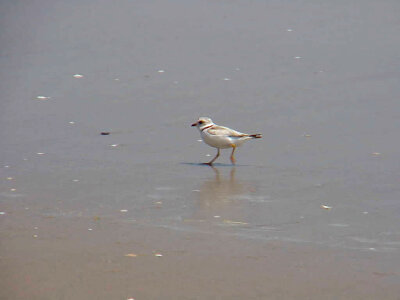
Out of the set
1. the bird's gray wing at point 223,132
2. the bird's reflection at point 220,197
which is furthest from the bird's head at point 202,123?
the bird's reflection at point 220,197

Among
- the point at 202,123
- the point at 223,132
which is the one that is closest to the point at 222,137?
the point at 223,132

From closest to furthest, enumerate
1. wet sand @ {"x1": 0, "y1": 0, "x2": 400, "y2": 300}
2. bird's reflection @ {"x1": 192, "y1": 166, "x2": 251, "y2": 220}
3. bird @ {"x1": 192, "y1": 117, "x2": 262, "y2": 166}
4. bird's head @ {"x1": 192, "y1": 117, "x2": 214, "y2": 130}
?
wet sand @ {"x1": 0, "y1": 0, "x2": 400, "y2": 300} → bird's reflection @ {"x1": 192, "y1": 166, "x2": 251, "y2": 220} → bird @ {"x1": 192, "y1": 117, "x2": 262, "y2": 166} → bird's head @ {"x1": 192, "y1": 117, "x2": 214, "y2": 130}

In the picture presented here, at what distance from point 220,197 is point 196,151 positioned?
1.89 metres

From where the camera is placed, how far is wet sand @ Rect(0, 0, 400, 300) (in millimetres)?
5570

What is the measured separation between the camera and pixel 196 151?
30.7 feet

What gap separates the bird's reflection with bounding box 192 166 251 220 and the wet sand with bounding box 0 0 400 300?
3 centimetres

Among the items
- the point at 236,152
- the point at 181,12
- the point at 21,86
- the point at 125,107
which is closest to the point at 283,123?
the point at 236,152

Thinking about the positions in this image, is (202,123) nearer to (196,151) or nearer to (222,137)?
(196,151)

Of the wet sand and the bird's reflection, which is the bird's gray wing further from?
the bird's reflection

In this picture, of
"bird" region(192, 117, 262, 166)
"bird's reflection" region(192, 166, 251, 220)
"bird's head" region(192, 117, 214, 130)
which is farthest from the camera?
"bird's head" region(192, 117, 214, 130)

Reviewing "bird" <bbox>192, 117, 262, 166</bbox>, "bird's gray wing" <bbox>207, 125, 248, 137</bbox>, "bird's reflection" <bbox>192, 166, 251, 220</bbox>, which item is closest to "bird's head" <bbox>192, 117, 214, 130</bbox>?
"bird" <bbox>192, 117, 262, 166</bbox>

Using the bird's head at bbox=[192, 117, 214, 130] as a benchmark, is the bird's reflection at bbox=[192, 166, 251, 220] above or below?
below

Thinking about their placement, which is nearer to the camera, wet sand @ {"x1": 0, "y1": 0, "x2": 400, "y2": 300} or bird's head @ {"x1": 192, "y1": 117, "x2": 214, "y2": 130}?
wet sand @ {"x1": 0, "y1": 0, "x2": 400, "y2": 300}

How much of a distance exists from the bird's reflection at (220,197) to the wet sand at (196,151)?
0.03m
